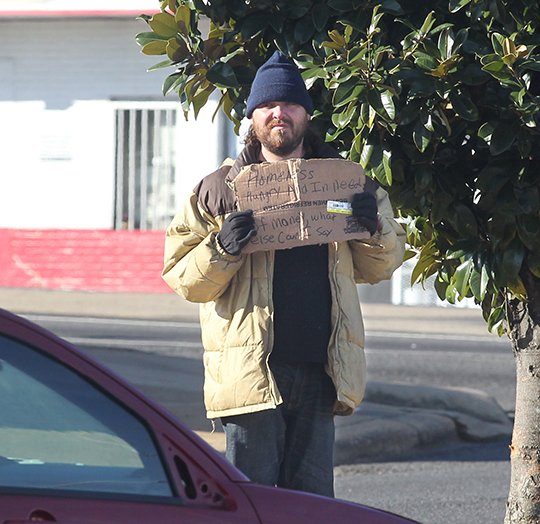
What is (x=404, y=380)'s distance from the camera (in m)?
11.6

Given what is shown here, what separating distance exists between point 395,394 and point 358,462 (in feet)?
5.61

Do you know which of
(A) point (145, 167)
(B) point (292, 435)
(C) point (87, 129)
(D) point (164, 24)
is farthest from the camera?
(C) point (87, 129)

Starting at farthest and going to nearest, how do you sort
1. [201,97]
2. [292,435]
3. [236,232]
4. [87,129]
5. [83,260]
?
[87,129] → [83,260] → [201,97] → [292,435] → [236,232]

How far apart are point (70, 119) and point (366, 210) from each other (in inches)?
685

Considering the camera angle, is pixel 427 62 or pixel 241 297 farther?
pixel 241 297

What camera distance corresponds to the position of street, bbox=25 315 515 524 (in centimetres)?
707

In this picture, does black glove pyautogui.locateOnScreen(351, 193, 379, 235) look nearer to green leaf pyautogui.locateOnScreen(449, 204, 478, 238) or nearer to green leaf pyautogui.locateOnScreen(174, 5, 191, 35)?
green leaf pyautogui.locateOnScreen(449, 204, 478, 238)

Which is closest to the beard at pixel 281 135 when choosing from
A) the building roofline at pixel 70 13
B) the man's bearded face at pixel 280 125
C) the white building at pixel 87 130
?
the man's bearded face at pixel 280 125

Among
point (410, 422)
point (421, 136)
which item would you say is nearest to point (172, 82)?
Result: point (421, 136)

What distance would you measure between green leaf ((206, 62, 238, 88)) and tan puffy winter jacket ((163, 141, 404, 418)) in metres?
0.32

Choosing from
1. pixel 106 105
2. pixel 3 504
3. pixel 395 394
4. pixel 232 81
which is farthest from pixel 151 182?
pixel 3 504

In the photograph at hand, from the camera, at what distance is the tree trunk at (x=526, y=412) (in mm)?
4895

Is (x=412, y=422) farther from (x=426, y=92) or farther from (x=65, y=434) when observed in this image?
(x=65, y=434)

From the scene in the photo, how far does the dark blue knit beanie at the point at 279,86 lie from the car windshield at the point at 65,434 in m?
1.56
